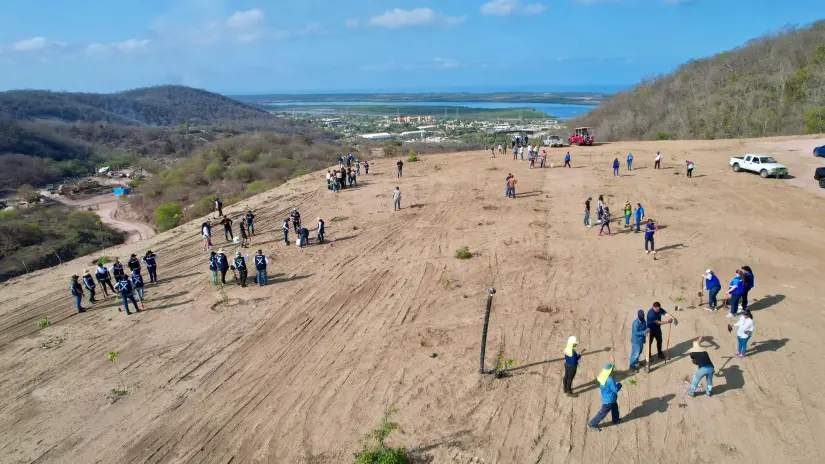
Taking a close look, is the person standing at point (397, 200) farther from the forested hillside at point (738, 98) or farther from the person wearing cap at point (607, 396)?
the forested hillside at point (738, 98)

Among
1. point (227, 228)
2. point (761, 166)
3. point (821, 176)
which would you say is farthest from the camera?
point (761, 166)

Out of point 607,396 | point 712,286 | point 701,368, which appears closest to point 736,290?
point 712,286

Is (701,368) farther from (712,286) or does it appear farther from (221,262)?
(221,262)

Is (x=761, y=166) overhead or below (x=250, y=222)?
overhead

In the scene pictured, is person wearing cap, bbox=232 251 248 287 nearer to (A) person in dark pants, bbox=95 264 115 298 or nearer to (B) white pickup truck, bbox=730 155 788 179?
(A) person in dark pants, bbox=95 264 115 298

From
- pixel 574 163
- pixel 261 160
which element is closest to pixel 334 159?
pixel 261 160

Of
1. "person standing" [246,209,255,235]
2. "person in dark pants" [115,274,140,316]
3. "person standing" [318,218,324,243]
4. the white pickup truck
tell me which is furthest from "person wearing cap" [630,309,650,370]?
the white pickup truck
